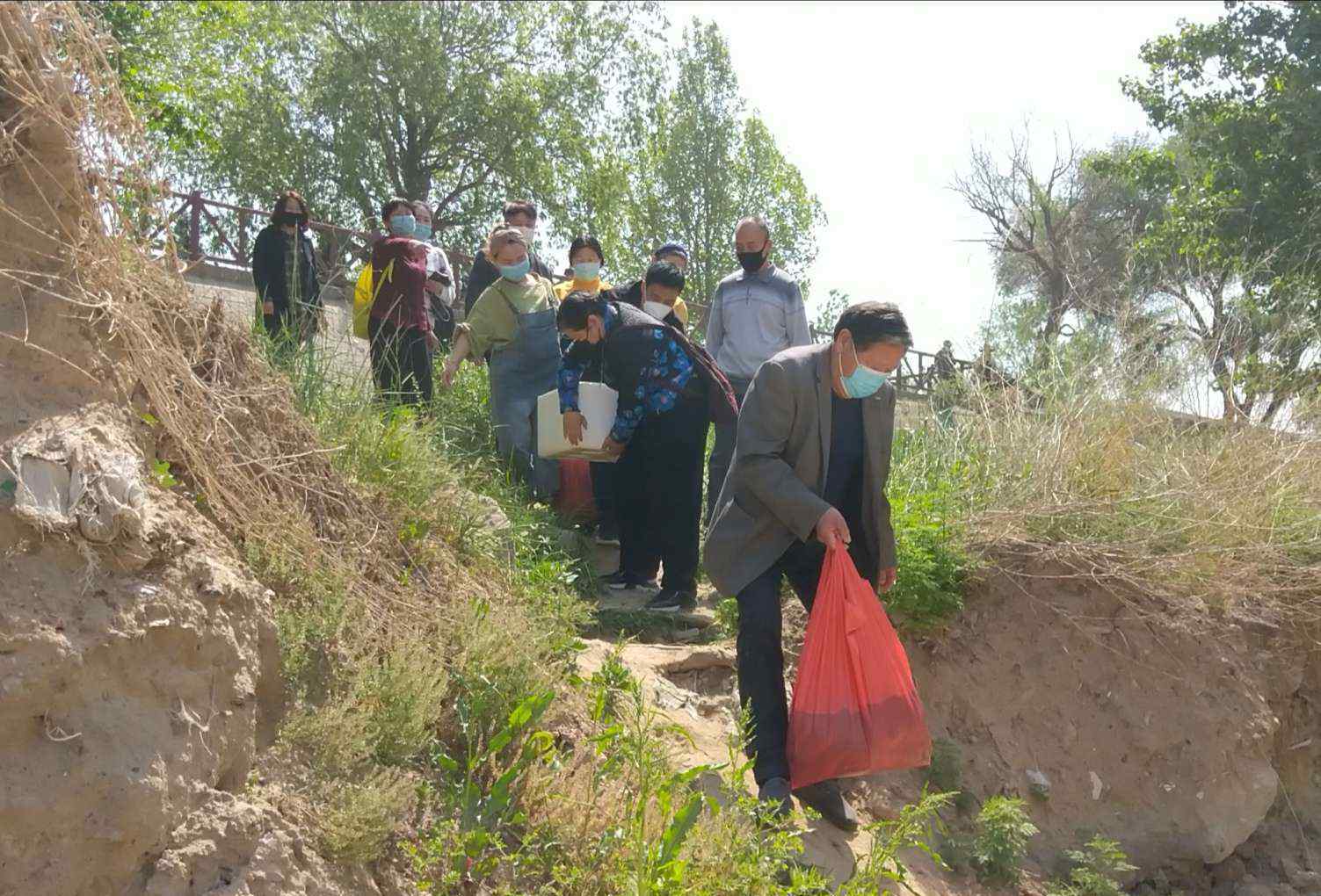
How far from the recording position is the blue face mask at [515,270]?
7281 mm

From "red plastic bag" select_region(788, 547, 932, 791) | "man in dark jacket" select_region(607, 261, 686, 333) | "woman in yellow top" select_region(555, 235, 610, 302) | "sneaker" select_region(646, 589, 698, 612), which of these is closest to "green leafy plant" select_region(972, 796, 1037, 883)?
"red plastic bag" select_region(788, 547, 932, 791)

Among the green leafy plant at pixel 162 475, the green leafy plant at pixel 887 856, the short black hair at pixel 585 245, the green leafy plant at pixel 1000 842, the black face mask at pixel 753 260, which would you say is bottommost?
the green leafy plant at pixel 1000 842

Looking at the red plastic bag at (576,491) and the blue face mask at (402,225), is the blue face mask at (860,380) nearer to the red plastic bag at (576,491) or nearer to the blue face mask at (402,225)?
the red plastic bag at (576,491)

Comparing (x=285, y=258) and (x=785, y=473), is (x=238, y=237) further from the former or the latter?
(x=785, y=473)

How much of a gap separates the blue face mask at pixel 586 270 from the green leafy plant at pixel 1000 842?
384 centimetres

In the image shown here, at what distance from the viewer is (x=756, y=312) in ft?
23.7

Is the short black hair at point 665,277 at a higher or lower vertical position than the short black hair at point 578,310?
higher

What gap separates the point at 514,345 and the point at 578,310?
1.13 meters

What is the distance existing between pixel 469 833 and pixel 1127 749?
3865 millimetres

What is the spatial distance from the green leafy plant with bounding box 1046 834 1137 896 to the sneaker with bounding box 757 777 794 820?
1.51 meters

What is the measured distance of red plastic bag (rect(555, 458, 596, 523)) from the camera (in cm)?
723

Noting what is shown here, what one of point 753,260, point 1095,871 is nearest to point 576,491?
point 753,260

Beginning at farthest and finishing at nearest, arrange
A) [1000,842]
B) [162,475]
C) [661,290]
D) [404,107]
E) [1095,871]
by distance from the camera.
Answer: [404,107] < [661,290] < [1095,871] < [1000,842] < [162,475]

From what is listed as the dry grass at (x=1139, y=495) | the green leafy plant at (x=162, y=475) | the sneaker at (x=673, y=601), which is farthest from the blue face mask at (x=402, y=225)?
the green leafy plant at (x=162, y=475)
